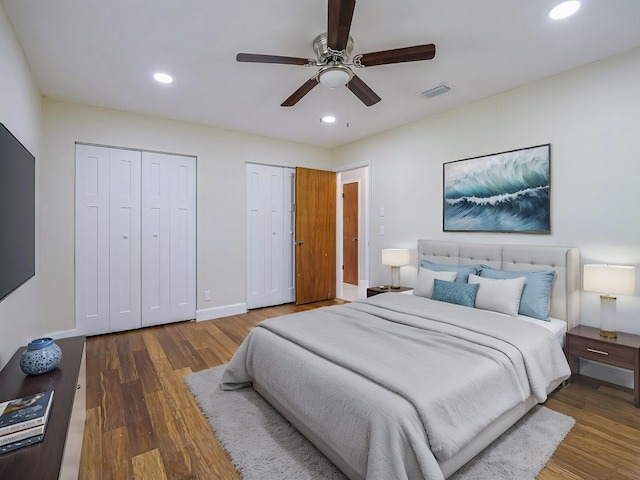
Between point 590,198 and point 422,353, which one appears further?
point 590,198

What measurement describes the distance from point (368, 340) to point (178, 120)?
140 inches

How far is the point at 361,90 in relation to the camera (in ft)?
7.94

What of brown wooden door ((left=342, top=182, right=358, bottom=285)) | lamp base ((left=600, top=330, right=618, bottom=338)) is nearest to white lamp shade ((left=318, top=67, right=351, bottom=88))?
lamp base ((left=600, top=330, right=618, bottom=338))

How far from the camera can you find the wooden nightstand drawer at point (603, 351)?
2133 mm

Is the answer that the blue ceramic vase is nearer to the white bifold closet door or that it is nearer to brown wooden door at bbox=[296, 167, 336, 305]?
the white bifold closet door

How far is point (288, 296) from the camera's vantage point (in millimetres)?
5039

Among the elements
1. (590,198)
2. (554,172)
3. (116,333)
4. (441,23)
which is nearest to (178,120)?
(116,333)

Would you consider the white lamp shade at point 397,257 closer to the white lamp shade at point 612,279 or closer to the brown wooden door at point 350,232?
the white lamp shade at point 612,279

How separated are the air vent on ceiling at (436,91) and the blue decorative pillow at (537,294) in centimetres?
185

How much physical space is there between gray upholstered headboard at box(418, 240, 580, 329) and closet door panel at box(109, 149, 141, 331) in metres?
3.66

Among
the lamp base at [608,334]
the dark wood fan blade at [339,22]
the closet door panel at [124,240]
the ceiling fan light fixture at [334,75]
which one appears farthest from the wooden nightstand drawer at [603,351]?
the closet door panel at [124,240]

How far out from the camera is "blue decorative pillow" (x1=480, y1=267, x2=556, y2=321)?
254 cm

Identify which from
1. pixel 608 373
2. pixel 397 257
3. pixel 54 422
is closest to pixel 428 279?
pixel 397 257

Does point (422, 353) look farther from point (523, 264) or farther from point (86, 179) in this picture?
point (86, 179)
